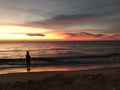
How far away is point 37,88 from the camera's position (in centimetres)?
886

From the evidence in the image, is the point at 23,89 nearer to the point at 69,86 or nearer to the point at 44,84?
the point at 44,84

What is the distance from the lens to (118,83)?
926 centimetres

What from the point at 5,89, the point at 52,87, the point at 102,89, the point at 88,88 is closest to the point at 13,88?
the point at 5,89

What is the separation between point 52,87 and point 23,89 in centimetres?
118

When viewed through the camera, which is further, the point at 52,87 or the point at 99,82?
the point at 99,82

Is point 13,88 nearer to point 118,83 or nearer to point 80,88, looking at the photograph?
point 80,88

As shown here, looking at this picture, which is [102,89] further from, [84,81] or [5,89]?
[5,89]

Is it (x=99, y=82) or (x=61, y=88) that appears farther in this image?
(x=99, y=82)

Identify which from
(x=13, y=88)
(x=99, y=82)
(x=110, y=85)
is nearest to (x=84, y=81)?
(x=99, y=82)

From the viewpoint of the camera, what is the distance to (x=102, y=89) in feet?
27.9

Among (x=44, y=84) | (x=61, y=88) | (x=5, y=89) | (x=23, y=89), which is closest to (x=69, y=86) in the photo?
(x=61, y=88)

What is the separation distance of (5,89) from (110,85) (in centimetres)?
431

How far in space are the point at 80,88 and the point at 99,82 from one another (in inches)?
54.6

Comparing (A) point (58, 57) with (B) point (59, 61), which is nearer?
(B) point (59, 61)
